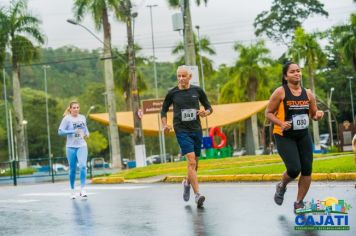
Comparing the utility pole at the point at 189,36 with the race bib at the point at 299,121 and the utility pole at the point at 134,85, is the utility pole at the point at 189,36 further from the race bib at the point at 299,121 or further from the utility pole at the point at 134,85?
the race bib at the point at 299,121

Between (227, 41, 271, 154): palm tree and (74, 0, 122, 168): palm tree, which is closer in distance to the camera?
(74, 0, 122, 168): palm tree

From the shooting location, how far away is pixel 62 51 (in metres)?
137

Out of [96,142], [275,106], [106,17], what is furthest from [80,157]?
[96,142]

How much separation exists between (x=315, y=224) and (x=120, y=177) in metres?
11.9

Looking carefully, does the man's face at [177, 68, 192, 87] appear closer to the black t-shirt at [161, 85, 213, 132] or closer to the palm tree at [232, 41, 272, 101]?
the black t-shirt at [161, 85, 213, 132]

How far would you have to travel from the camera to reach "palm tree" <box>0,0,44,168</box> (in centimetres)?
4241

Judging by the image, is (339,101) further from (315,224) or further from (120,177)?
(315,224)

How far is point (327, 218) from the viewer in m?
6.17

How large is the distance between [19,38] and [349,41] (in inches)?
960

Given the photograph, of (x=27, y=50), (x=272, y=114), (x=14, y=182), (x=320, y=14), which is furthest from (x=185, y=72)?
(x=320, y=14)

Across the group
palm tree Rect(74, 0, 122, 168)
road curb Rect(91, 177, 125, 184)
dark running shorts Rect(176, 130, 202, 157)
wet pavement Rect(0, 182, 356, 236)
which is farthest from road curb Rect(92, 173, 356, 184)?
palm tree Rect(74, 0, 122, 168)

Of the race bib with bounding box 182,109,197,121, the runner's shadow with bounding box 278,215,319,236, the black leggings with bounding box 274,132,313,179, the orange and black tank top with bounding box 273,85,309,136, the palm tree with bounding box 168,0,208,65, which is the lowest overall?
the runner's shadow with bounding box 278,215,319,236

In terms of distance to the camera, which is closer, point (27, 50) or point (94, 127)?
point (27, 50)

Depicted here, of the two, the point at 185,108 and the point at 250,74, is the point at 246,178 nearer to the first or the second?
the point at 185,108
